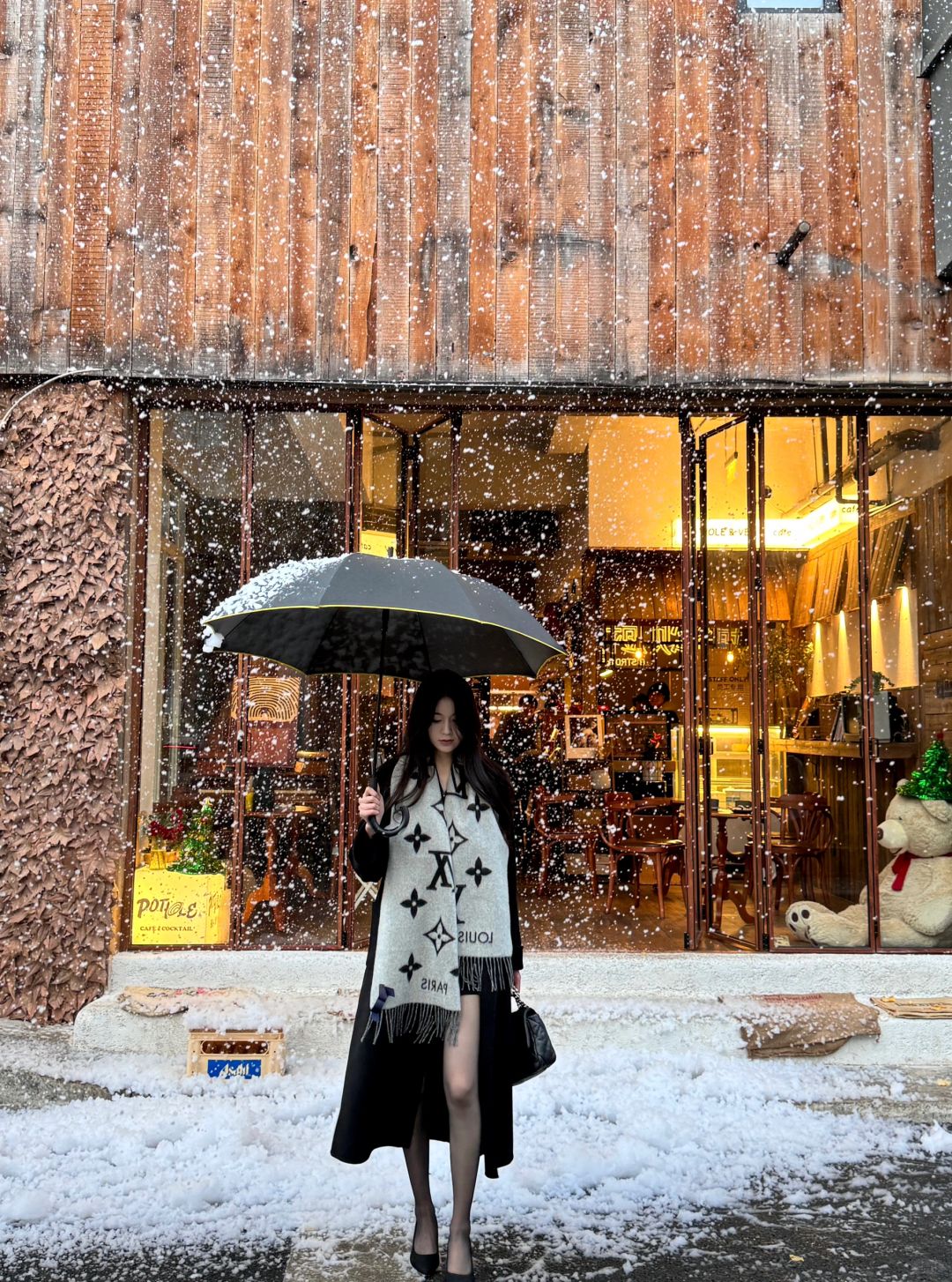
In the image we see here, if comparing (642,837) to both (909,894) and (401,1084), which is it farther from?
(401,1084)

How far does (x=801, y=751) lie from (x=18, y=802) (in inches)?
271

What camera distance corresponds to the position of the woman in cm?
375

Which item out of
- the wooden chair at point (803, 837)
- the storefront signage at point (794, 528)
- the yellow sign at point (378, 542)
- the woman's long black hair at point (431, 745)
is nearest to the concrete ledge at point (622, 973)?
the wooden chair at point (803, 837)

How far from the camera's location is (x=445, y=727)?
3.90 m

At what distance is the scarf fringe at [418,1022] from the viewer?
12.3 ft

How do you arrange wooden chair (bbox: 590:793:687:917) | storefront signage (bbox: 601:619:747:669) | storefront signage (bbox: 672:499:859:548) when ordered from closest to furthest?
wooden chair (bbox: 590:793:687:917) → storefront signage (bbox: 672:499:859:548) → storefront signage (bbox: 601:619:747:669)

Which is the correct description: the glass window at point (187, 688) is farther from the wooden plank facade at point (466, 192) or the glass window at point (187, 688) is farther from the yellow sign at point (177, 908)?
the wooden plank facade at point (466, 192)

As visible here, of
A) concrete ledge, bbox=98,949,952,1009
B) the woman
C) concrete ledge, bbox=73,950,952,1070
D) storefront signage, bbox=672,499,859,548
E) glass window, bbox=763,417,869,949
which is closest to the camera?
the woman

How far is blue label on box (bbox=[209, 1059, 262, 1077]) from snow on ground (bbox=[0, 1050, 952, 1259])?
0.10 metres

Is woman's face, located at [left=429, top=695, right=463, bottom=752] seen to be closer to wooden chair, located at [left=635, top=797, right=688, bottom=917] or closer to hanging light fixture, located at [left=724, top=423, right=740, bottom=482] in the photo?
hanging light fixture, located at [left=724, top=423, right=740, bottom=482]

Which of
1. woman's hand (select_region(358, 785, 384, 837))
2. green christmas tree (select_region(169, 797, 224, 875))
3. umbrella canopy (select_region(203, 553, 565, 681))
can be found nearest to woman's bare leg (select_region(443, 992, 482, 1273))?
woman's hand (select_region(358, 785, 384, 837))

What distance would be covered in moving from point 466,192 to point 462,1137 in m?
5.26

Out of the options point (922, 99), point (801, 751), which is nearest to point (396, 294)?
point (922, 99)

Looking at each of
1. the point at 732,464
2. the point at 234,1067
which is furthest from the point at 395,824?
the point at 732,464
